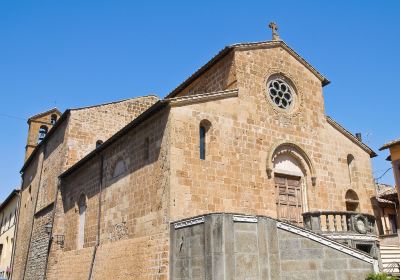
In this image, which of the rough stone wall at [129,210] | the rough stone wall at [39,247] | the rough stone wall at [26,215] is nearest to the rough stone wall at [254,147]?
the rough stone wall at [129,210]

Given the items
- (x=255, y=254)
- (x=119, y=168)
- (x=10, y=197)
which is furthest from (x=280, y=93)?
(x=10, y=197)

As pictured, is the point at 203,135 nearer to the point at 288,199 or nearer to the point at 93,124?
the point at 288,199

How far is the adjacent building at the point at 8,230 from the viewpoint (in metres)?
33.8

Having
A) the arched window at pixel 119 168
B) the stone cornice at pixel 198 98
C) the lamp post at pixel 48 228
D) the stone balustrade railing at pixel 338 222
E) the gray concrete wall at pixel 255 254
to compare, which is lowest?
the gray concrete wall at pixel 255 254

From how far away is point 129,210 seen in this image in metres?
14.2

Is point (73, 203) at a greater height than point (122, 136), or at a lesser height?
lesser

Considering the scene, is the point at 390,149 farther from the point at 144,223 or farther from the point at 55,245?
the point at 55,245

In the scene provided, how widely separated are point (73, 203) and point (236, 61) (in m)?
10.5

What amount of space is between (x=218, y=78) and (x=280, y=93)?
269cm

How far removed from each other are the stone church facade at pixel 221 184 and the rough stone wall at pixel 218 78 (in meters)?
0.06

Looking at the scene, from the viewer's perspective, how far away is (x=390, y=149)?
67.3 ft

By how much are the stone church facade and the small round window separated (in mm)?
63

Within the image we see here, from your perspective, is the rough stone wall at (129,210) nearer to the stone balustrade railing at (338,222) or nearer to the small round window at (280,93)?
the stone balustrade railing at (338,222)

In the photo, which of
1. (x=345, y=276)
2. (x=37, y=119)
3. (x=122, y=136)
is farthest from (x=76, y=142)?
(x=345, y=276)
